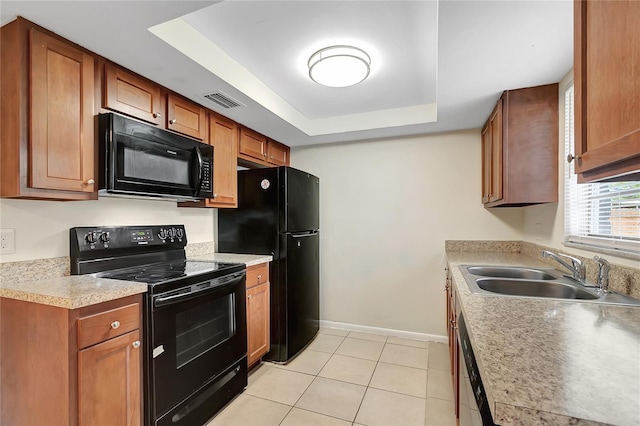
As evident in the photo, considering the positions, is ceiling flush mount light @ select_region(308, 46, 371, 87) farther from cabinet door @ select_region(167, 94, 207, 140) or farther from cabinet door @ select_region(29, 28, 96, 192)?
cabinet door @ select_region(29, 28, 96, 192)

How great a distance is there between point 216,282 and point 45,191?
3.25 feet

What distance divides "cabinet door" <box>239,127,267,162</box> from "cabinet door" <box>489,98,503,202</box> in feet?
6.85

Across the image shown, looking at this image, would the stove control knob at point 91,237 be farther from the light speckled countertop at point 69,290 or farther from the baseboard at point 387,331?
the baseboard at point 387,331

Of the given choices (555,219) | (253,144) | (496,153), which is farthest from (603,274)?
(253,144)

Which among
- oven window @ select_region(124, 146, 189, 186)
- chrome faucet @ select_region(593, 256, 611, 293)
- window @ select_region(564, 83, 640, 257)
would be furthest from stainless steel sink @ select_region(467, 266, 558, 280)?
oven window @ select_region(124, 146, 189, 186)

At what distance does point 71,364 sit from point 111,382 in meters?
0.21

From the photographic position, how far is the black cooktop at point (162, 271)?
169 cm

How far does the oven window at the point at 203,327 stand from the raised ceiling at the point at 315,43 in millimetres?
1446

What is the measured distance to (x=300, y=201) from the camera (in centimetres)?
291

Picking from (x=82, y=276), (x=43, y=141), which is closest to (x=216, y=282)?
(x=82, y=276)

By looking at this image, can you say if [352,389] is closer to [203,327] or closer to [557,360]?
[203,327]

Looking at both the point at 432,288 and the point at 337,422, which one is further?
the point at 432,288

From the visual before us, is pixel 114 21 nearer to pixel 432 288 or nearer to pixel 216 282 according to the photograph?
pixel 216 282

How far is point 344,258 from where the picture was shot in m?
3.47
